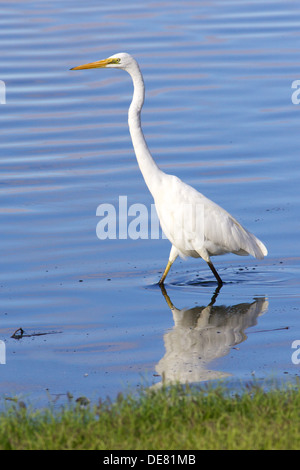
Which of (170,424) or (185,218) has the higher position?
(185,218)

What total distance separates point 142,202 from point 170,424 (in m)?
6.58

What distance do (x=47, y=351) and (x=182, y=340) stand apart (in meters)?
1.10

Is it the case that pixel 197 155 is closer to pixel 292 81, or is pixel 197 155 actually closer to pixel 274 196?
pixel 274 196

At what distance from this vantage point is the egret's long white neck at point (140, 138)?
8.93m

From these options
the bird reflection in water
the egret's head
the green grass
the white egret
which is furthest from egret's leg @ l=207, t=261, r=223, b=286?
the green grass

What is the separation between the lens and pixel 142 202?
11320mm

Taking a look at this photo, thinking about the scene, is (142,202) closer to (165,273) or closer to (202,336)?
(165,273)

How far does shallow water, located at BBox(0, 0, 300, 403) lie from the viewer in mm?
6984

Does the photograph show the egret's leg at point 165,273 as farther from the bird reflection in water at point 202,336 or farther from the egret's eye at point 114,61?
the egret's eye at point 114,61

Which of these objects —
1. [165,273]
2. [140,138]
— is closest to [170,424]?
[165,273]

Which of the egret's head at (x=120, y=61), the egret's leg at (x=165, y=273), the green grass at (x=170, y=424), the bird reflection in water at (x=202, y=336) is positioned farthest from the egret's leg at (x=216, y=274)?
the green grass at (x=170, y=424)

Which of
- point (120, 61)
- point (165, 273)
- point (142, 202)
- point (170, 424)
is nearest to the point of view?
point (170, 424)
